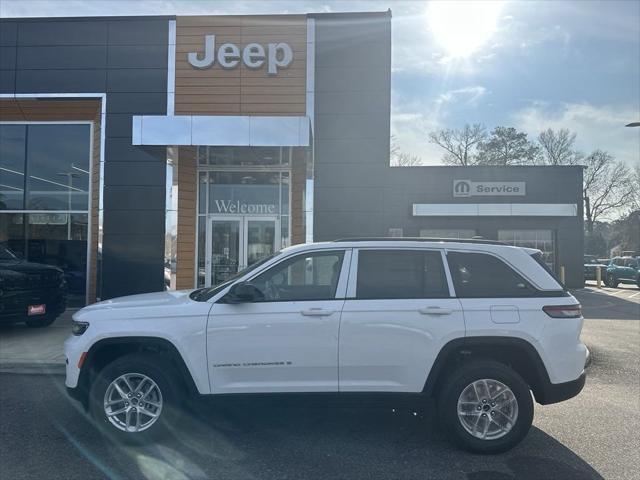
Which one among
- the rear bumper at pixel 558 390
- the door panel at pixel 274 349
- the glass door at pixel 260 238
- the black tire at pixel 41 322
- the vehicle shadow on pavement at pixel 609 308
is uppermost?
the glass door at pixel 260 238

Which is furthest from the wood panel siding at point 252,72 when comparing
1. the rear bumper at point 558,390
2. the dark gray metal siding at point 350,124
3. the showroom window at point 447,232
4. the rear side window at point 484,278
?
the showroom window at point 447,232

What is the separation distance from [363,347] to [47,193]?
11.7 metres

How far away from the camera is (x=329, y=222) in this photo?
37.1 feet

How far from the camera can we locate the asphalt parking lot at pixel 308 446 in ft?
12.9

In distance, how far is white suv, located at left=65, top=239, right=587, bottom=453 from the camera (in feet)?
14.2

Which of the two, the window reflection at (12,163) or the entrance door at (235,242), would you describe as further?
the window reflection at (12,163)

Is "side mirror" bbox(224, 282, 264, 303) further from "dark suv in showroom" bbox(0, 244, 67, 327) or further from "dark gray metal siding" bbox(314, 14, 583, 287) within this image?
"dark gray metal siding" bbox(314, 14, 583, 287)

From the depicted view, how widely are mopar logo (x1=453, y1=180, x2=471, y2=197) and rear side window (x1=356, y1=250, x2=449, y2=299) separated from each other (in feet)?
62.1

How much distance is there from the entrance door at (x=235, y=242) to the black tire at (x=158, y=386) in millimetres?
7911

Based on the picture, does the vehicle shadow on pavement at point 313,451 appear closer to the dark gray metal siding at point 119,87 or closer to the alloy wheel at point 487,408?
the alloy wheel at point 487,408

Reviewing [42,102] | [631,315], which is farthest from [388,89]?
[631,315]

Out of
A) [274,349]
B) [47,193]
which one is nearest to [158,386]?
[274,349]

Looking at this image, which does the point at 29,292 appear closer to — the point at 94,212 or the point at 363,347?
the point at 94,212

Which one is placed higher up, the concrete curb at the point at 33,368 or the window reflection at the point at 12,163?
the window reflection at the point at 12,163
